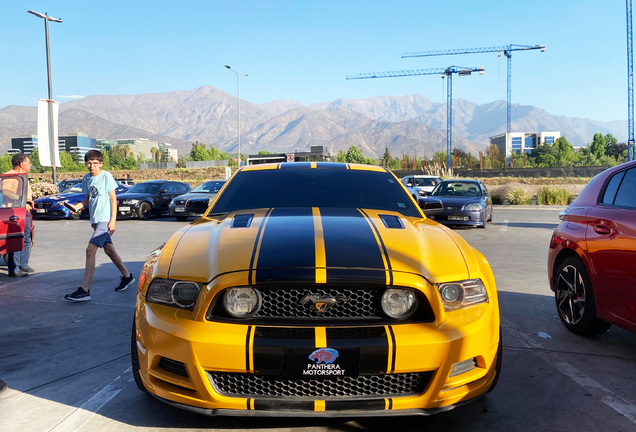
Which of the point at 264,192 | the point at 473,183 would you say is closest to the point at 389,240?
the point at 264,192

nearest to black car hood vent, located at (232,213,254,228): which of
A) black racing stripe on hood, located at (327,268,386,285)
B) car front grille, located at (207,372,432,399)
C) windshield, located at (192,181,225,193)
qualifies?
black racing stripe on hood, located at (327,268,386,285)

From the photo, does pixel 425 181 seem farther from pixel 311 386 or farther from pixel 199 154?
pixel 199 154

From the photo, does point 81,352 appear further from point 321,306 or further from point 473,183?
point 473,183

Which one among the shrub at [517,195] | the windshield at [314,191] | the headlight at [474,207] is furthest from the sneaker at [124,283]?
the shrub at [517,195]

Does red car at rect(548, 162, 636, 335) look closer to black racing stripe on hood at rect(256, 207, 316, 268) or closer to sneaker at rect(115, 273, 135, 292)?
black racing stripe on hood at rect(256, 207, 316, 268)

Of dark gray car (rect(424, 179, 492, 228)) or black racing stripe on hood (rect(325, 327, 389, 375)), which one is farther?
dark gray car (rect(424, 179, 492, 228))

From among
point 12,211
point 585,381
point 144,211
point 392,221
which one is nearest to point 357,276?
point 392,221

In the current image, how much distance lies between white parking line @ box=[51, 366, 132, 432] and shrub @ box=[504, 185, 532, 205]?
23.7 metres

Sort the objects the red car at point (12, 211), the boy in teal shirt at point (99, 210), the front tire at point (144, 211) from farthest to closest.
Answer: the front tire at point (144, 211) < the red car at point (12, 211) < the boy in teal shirt at point (99, 210)

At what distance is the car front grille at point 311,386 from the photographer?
8.10 feet

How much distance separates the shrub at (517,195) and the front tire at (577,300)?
21.0 metres

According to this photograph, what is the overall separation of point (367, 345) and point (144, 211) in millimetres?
16753

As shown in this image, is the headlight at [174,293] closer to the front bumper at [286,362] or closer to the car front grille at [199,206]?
the front bumper at [286,362]

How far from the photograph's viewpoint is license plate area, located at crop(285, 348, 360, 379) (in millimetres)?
2377
